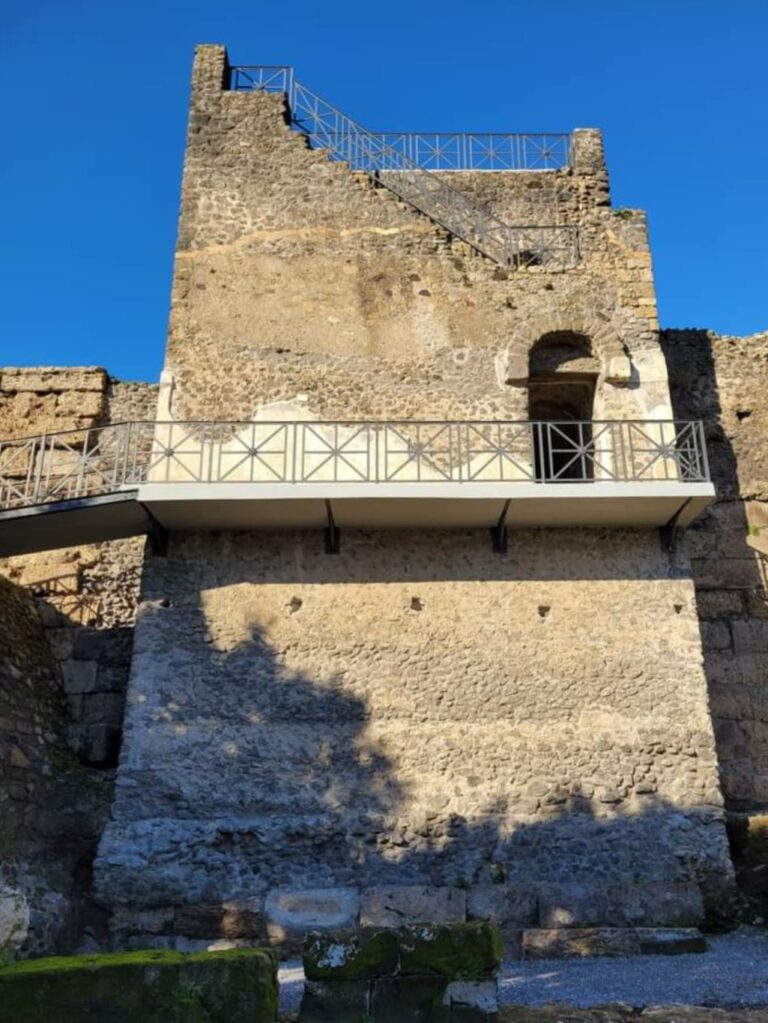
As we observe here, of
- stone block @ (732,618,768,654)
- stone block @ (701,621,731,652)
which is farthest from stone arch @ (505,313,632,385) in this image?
stone block @ (732,618,768,654)

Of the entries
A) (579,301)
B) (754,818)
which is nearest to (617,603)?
(754,818)

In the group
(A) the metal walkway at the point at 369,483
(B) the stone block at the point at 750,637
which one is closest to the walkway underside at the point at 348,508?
(A) the metal walkway at the point at 369,483

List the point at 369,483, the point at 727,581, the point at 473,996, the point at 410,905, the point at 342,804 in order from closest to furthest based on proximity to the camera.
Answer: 1. the point at 473,996
2. the point at 410,905
3. the point at 342,804
4. the point at 369,483
5. the point at 727,581

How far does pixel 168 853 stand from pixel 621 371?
716 cm

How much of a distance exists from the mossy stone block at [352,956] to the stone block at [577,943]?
3.37 meters

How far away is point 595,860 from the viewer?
9.12 m

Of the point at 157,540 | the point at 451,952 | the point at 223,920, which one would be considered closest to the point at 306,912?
the point at 223,920

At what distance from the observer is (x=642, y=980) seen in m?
7.18

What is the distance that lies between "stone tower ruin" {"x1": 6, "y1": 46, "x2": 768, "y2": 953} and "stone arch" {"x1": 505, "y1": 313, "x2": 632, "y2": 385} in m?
0.03

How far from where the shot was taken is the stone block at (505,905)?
8.74m

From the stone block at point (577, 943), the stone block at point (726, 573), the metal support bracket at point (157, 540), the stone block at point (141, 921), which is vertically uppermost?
the stone block at point (726, 573)

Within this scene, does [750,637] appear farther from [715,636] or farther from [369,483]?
[369,483]

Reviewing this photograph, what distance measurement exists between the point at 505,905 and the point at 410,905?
89cm

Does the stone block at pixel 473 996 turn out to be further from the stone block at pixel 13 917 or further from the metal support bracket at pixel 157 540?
the metal support bracket at pixel 157 540
